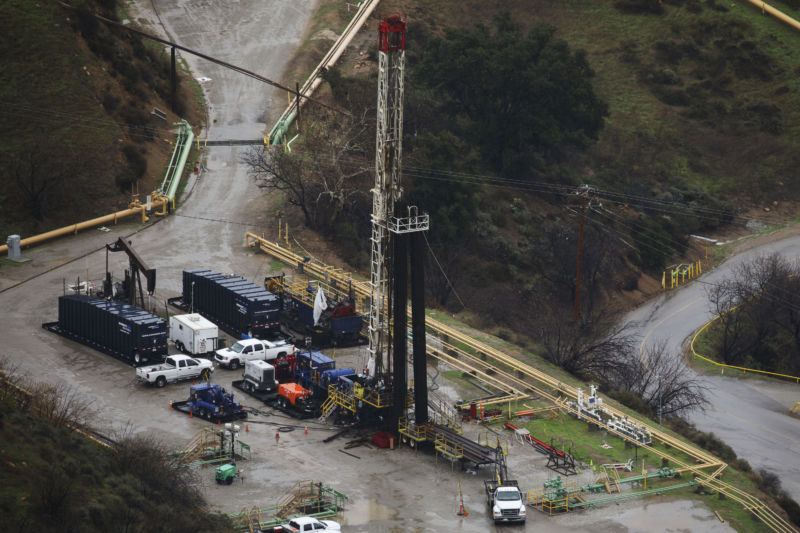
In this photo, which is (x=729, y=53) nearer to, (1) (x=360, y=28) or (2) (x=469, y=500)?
(1) (x=360, y=28)

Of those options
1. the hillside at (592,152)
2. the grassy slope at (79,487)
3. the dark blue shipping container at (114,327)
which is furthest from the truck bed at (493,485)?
the hillside at (592,152)

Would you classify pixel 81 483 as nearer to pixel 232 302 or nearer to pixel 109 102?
pixel 232 302

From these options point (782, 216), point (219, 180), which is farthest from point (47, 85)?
point (782, 216)

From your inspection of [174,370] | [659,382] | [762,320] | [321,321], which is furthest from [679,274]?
[174,370]

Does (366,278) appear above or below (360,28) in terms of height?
below

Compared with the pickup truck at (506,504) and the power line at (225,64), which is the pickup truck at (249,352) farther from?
the power line at (225,64)

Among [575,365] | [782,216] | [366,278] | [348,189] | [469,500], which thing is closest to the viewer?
[469,500]
